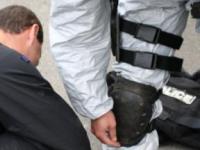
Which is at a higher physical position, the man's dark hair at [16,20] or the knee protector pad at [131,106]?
the man's dark hair at [16,20]

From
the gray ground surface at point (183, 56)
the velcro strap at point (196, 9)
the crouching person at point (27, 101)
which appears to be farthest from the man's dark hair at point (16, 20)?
Result: the gray ground surface at point (183, 56)

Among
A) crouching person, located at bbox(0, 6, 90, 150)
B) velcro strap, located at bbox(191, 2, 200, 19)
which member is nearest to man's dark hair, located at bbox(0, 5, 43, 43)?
crouching person, located at bbox(0, 6, 90, 150)

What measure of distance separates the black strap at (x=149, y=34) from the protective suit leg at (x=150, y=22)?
0.02 m

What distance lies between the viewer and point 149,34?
1.73 m

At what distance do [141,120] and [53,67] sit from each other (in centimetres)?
133

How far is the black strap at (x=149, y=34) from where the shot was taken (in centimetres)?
173

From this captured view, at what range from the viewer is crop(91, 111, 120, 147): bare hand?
1.79 metres

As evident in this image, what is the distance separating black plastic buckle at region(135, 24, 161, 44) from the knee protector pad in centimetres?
15

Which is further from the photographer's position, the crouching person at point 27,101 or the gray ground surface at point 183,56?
the gray ground surface at point 183,56

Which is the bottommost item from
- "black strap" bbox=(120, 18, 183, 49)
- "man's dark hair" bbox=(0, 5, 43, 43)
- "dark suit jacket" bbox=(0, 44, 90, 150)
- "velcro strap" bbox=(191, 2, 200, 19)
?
"dark suit jacket" bbox=(0, 44, 90, 150)

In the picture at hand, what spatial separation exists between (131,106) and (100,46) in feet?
0.68

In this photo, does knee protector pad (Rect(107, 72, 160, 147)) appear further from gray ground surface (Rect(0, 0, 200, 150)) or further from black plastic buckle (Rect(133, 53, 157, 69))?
gray ground surface (Rect(0, 0, 200, 150))

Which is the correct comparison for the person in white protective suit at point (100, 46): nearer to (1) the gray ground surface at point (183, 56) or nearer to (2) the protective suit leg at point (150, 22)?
(2) the protective suit leg at point (150, 22)

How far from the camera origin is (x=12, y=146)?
5.39ft
